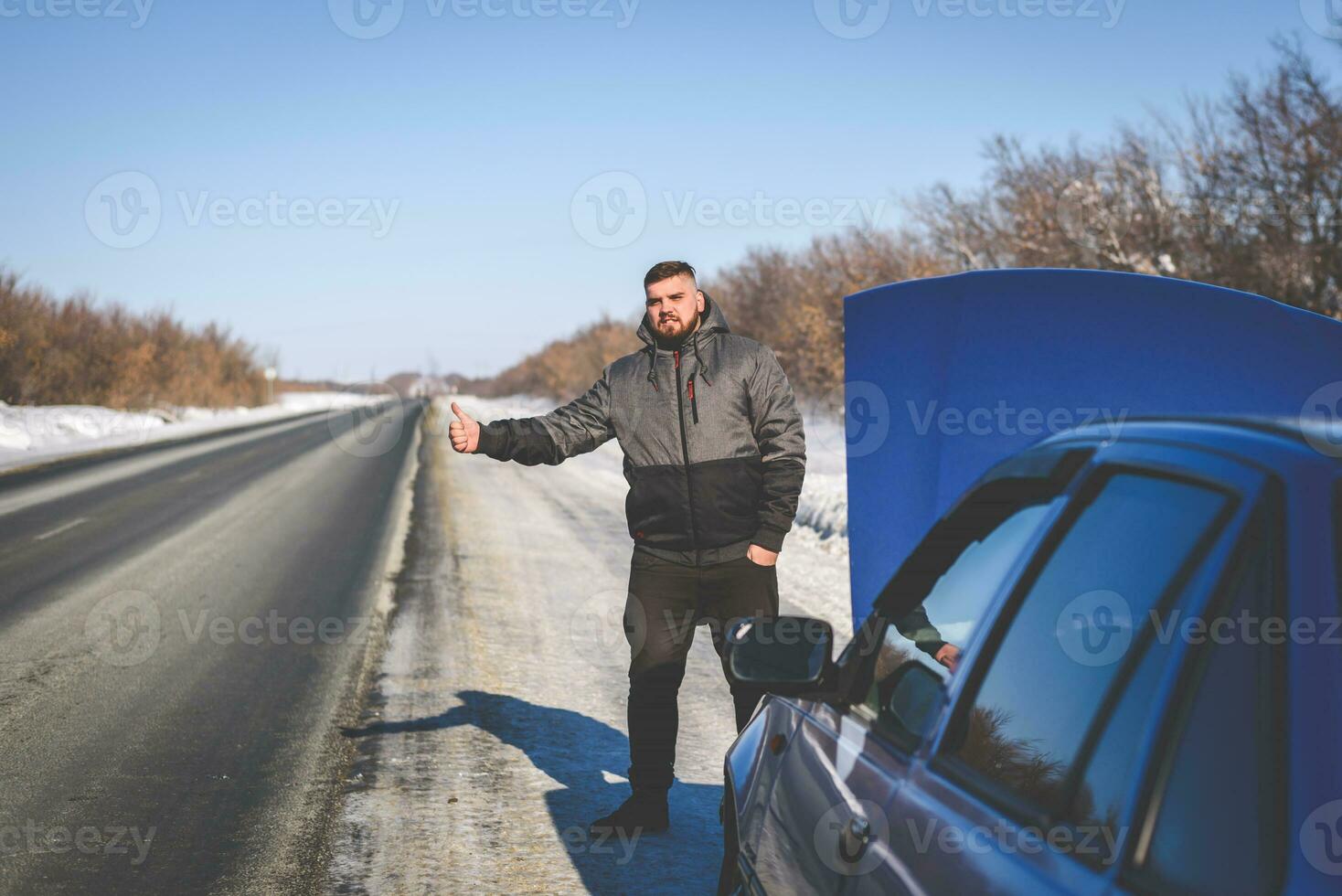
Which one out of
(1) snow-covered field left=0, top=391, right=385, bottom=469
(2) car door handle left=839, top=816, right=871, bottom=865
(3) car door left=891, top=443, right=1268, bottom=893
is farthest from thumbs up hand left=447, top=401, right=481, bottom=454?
(1) snow-covered field left=0, top=391, right=385, bottom=469

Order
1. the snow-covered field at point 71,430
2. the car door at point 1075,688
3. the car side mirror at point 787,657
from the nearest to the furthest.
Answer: the car door at point 1075,688
the car side mirror at point 787,657
the snow-covered field at point 71,430

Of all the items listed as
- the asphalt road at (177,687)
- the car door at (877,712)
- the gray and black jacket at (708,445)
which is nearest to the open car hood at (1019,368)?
the gray and black jacket at (708,445)

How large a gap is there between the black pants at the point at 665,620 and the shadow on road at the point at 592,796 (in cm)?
27

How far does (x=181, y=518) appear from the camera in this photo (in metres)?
15.1

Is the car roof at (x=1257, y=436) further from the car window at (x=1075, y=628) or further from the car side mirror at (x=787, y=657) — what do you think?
the car side mirror at (x=787, y=657)

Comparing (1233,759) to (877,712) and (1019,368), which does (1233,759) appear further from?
(1019,368)

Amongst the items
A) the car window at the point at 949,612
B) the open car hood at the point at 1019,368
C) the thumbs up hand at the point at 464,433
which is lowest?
the car window at the point at 949,612

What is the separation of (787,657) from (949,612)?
0.36 m

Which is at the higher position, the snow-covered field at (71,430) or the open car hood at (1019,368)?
the open car hood at (1019,368)

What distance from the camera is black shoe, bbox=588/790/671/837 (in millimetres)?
4520

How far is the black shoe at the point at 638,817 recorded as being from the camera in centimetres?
452

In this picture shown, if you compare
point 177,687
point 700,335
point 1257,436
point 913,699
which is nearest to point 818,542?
point 177,687

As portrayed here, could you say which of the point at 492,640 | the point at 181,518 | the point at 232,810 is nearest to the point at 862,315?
the point at 232,810

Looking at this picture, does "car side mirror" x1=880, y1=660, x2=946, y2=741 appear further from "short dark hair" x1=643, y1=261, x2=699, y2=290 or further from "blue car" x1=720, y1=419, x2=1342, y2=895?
"short dark hair" x1=643, y1=261, x2=699, y2=290
